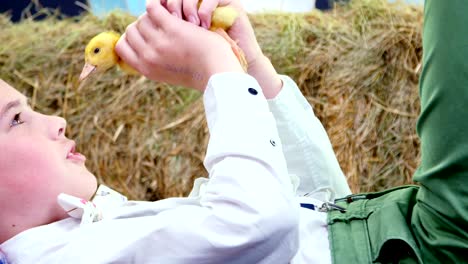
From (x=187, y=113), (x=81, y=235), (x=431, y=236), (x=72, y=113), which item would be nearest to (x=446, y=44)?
(x=431, y=236)

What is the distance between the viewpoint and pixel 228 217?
2.25 ft

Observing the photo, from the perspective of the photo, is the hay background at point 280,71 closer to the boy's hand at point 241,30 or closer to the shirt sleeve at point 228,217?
the boy's hand at point 241,30

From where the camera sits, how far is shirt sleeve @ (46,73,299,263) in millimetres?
687

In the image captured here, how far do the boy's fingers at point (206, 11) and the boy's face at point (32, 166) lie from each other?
9.0 inches

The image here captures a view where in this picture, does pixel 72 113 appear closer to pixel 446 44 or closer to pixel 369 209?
pixel 369 209

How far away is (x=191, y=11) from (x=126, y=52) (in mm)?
101

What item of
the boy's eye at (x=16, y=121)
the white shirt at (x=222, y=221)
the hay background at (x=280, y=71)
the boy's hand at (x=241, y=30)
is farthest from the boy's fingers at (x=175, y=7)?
the hay background at (x=280, y=71)

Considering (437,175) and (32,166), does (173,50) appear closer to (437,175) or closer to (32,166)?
(32,166)

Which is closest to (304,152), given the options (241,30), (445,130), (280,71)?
(241,30)

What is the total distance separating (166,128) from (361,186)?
0.53 meters

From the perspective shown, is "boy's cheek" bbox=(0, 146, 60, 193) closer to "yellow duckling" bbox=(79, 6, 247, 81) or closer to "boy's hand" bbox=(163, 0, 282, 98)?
"yellow duckling" bbox=(79, 6, 247, 81)

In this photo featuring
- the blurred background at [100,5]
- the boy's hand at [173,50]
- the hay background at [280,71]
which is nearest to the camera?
the boy's hand at [173,50]

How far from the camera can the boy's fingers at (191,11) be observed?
828 mm

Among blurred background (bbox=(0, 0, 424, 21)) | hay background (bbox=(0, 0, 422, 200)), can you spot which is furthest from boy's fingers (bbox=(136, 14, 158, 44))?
blurred background (bbox=(0, 0, 424, 21))
